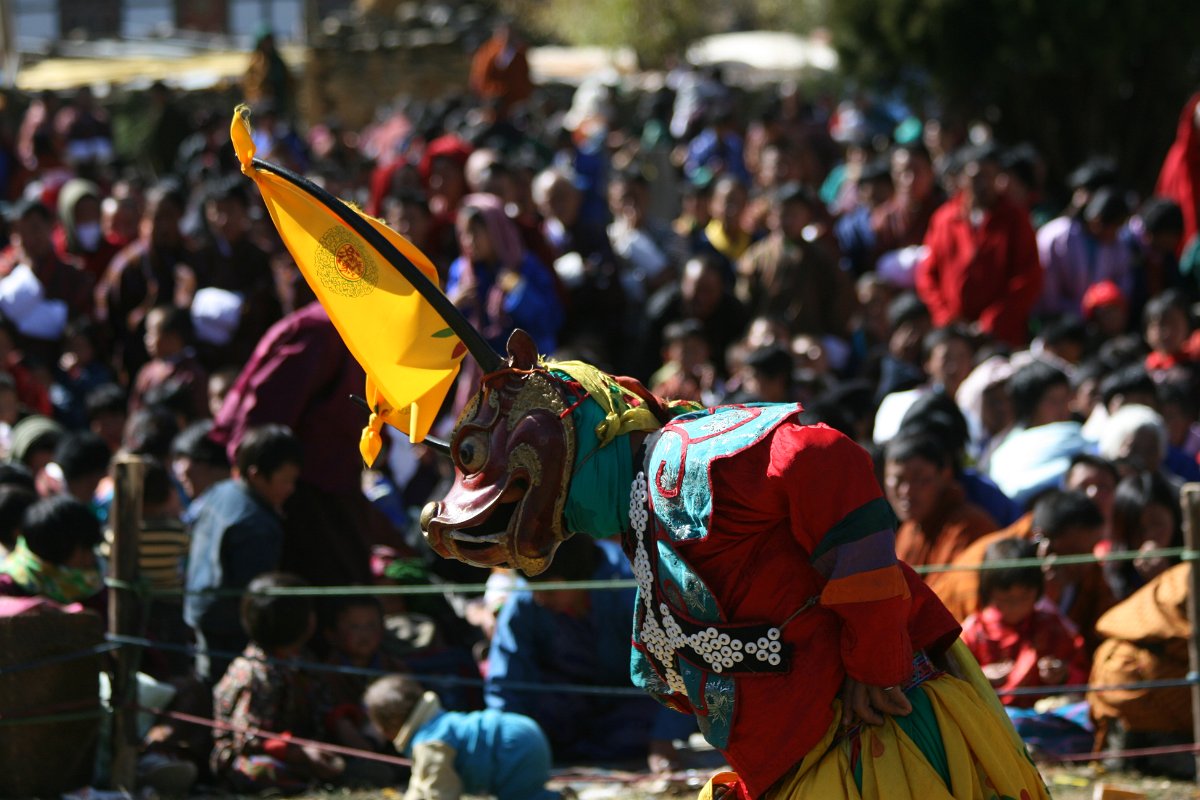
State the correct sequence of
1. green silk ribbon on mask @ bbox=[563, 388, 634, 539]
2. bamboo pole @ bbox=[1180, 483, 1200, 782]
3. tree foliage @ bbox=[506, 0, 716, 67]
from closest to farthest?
green silk ribbon on mask @ bbox=[563, 388, 634, 539] < bamboo pole @ bbox=[1180, 483, 1200, 782] < tree foliage @ bbox=[506, 0, 716, 67]

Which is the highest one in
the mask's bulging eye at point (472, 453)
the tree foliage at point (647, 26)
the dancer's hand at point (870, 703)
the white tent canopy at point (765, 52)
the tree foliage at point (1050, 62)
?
the white tent canopy at point (765, 52)

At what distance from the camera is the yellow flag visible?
12.4 ft

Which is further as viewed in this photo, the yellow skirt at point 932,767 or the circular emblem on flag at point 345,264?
the circular emblem on flag at point 345,264

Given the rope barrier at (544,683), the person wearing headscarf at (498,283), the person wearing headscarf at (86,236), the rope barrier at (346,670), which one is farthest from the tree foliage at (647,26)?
the rope barrier at (346,670)

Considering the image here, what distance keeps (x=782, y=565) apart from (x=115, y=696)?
3078mm

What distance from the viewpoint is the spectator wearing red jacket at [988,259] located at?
9.77m

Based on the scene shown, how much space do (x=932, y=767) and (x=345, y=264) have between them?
65.1 inches

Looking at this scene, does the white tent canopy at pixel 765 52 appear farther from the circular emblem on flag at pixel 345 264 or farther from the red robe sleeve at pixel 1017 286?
the circular emblem on flag at pixel 345 264

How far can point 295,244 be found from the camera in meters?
3.86

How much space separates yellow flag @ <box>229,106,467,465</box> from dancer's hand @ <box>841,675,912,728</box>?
107cm

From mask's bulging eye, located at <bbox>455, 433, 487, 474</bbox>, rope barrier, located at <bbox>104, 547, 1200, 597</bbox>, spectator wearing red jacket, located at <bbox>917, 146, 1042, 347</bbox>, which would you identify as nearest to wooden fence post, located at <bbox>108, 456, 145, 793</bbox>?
rope barrier, located at <bbox>104, 547, 1200, 597</bbox>

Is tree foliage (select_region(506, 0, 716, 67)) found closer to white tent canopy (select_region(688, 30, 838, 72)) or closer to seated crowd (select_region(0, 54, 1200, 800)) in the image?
white tent canopy (select_region(688, 30, 838, 72))

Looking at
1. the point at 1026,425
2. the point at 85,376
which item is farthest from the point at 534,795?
the point at 85,376

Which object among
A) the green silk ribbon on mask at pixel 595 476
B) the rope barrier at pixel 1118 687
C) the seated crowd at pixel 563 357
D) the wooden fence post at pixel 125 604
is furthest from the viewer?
the seated crowd at pixel 563 357
